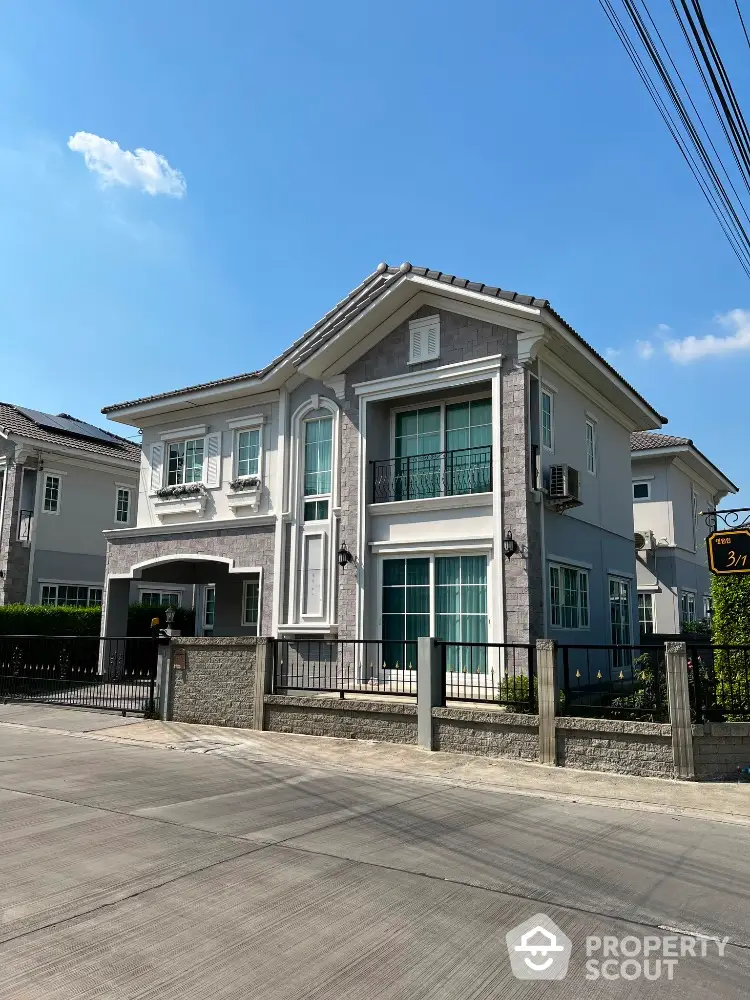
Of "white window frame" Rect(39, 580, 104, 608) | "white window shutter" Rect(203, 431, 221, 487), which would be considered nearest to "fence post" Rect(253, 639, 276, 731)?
"white window shutter" Rect(203, 431, 221, 487)

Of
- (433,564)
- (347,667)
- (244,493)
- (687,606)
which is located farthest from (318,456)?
(687,606)

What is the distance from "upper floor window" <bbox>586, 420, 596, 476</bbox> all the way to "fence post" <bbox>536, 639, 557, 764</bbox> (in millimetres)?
7587

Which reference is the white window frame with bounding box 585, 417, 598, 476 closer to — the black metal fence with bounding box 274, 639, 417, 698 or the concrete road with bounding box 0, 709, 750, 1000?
the black metal fence with bounding box 274, 639, 417, 698

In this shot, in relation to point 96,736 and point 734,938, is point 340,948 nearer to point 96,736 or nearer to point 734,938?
point 734,938

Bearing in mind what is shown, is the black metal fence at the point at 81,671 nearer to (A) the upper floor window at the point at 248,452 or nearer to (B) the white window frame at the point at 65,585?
(A) the upper floor window at the point at 248,452

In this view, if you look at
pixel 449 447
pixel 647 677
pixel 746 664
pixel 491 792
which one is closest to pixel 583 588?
pixel 449 447

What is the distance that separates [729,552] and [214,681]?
348 inches

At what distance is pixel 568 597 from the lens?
15.5 metres

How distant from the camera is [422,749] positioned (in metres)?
11.2

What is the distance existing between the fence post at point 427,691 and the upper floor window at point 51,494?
17832 mm

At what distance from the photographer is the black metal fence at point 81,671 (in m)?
14.9

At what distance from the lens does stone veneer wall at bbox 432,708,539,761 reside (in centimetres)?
1051

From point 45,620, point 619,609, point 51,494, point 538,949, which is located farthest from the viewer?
point 51,494

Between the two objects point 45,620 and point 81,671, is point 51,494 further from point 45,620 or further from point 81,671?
point 81,671
